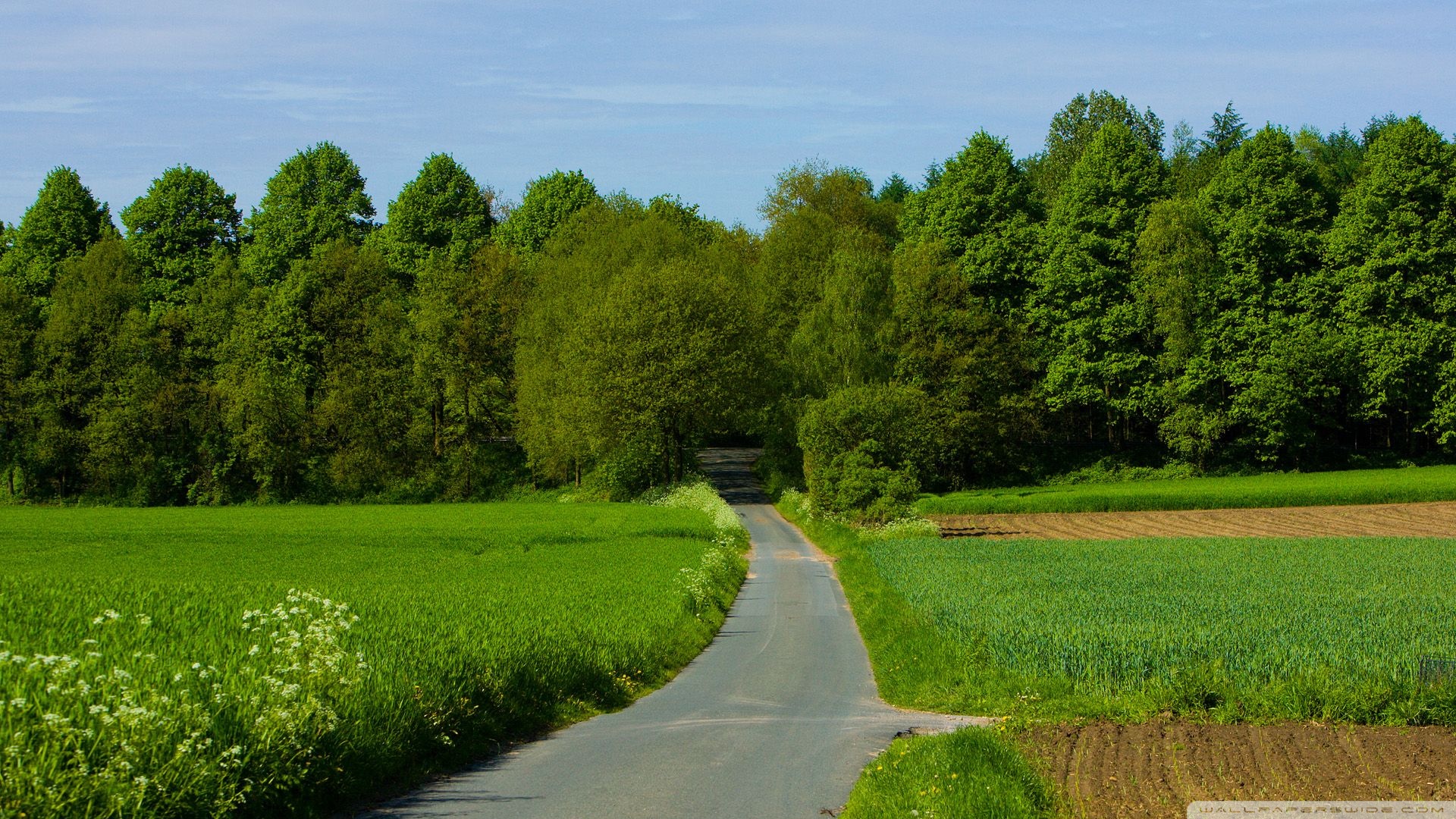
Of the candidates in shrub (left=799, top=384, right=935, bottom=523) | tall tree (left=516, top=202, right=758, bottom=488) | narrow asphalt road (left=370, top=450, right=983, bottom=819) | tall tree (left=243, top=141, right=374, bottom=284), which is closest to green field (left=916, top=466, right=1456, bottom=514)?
shrub (left=799, top=384, right=935, bottom=523)

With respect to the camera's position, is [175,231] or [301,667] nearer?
[301,667]

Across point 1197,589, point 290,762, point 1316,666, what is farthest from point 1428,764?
point 1197,589

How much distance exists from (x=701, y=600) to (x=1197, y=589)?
12305mm

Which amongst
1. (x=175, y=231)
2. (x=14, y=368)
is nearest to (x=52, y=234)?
(x=175, y=231)

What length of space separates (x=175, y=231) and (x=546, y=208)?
27.1 meters

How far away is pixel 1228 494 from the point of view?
57.5m

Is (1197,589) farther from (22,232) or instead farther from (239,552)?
(22,232)

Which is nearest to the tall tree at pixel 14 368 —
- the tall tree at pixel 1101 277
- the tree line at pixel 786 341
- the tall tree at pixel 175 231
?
the tree line at pixel 786 341

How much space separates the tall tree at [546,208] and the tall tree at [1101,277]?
38.6 meters

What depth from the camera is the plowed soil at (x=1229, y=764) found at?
1137cm

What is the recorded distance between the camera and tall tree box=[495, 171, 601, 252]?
9200 centimetres

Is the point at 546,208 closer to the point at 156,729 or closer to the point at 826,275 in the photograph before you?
the point at 826,275

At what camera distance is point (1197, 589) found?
28.4m

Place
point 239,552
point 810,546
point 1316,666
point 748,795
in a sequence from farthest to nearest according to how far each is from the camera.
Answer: point 810,546 → point 239,552 → point 1316,666 → point 748,795
